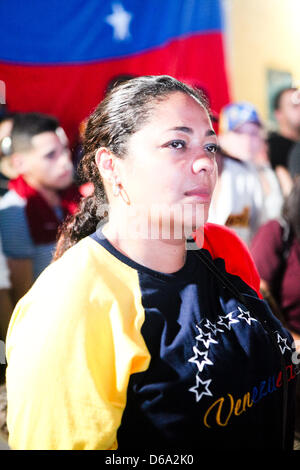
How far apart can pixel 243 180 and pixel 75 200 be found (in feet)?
4.77

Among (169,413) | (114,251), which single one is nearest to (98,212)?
(114,251)

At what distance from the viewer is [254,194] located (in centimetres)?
226

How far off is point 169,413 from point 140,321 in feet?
0.50

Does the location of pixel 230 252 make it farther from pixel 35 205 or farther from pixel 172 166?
pixel 35 205

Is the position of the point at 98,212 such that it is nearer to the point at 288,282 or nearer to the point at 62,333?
the point at 62,333

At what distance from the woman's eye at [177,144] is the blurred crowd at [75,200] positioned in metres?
0.21

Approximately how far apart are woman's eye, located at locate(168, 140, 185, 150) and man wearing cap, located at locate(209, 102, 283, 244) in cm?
112

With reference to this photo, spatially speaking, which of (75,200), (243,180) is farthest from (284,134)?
(75,200)

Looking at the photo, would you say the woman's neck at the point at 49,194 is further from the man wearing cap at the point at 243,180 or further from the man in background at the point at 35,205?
the man wearing cap at the point at 243,180

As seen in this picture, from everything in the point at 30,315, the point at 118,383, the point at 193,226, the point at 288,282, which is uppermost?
the point at 193,226

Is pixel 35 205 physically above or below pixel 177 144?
below

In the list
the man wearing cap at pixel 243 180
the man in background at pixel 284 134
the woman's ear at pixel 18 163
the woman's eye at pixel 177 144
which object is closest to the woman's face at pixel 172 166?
the woman's eye at pixel 177 144

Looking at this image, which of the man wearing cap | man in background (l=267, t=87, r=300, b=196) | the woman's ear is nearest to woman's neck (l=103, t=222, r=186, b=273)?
the woman's ear

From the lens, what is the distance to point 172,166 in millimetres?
694
